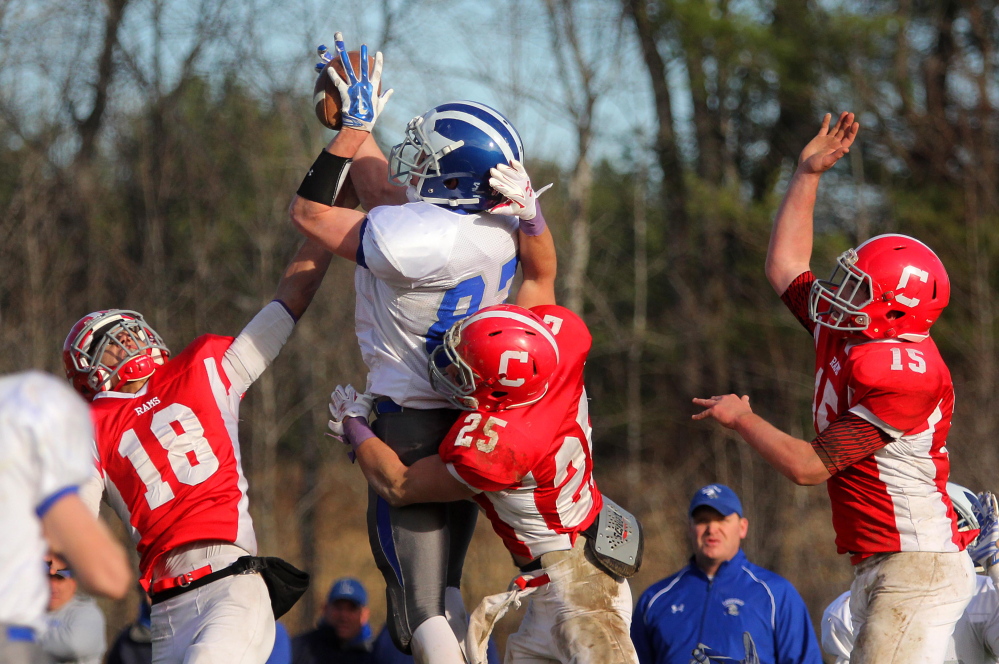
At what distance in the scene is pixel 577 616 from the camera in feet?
13.7

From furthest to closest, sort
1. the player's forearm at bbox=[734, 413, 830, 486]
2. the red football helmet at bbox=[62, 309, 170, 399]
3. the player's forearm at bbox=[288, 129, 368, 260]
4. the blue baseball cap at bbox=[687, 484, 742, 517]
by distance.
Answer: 1. the blue baseball cap at bbox=[687, 484, 742, 517]
2. the red football helmet at bbox=[62, 309, 170, 399]
3. the player's forearm at bbox=[288, 129, 368, 260]
4. the player's forearm at bbox=[734, 413, 830, 486]

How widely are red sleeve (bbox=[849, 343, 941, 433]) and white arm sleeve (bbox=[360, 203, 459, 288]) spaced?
170 centimetres

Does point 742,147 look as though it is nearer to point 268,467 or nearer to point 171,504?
point 268,467

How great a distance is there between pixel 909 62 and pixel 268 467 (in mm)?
11505

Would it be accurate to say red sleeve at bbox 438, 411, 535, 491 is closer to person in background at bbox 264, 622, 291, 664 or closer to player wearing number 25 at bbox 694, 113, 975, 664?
player wearing number 25 at bbox 694, 113, 975, 664

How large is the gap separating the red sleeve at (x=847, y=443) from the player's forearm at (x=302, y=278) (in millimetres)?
2309

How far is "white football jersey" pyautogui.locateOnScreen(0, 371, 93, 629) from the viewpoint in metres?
2.73

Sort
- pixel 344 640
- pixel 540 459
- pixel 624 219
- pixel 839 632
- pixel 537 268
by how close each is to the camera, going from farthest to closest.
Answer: pixel 624 219 → pixel 344 640 → pixel 839 632 → pixel 537 268 → pixel 540 459

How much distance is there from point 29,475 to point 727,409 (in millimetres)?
2704

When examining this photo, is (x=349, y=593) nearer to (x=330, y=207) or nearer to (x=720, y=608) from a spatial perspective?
(x=720, y=608)

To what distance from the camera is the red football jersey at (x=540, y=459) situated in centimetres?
396

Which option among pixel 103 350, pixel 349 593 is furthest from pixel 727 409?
pixel 349 593

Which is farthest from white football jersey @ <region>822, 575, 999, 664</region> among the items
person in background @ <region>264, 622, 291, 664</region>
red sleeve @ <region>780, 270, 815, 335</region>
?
person in background @ <region>264, 622, 291, 664</region>

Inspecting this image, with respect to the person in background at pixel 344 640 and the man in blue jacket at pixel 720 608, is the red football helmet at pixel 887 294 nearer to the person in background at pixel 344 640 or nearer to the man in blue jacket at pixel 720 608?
the man in blue jacket at pixel 720 608
